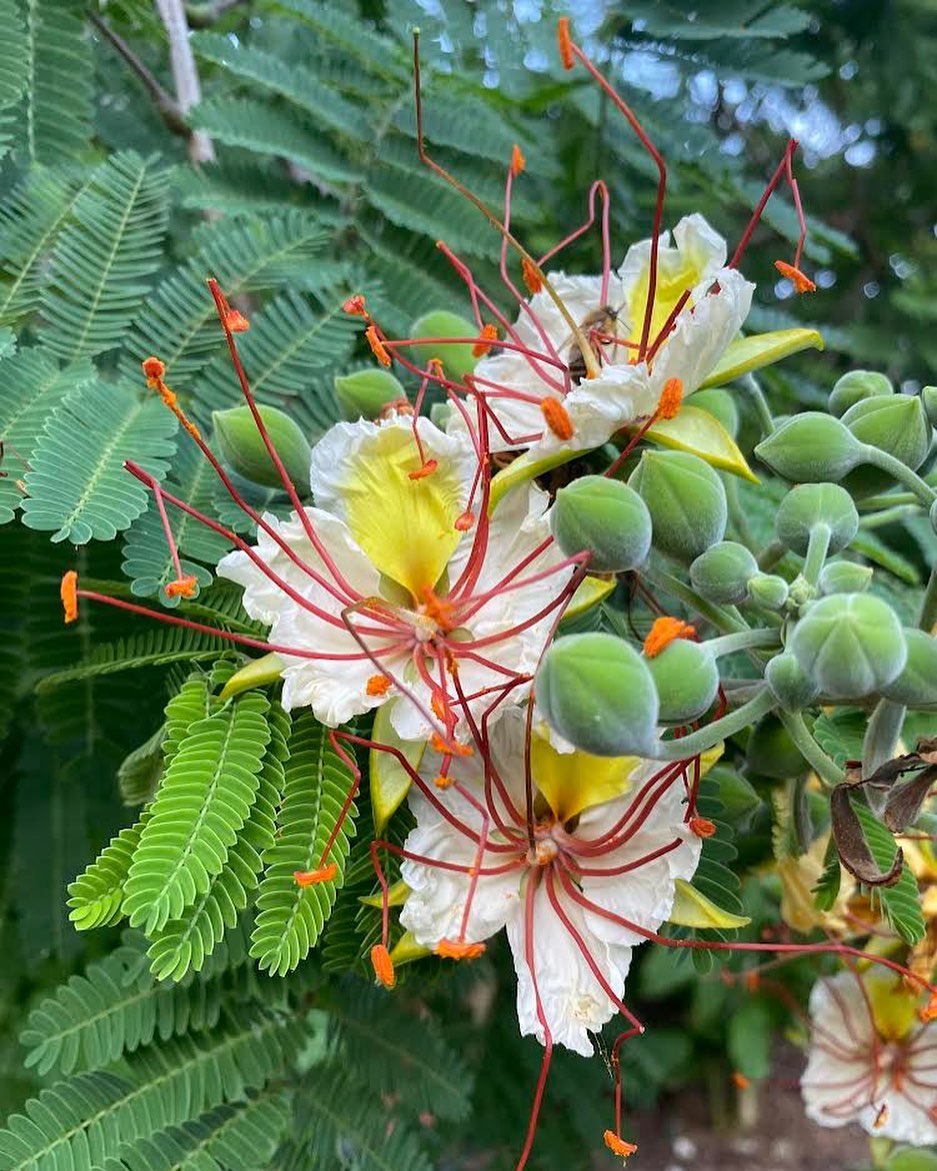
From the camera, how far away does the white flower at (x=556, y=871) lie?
0.89 metres

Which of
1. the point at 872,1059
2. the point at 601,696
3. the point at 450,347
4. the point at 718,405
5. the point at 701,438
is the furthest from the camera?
the point at 872,1059

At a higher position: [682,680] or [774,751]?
[682,680]

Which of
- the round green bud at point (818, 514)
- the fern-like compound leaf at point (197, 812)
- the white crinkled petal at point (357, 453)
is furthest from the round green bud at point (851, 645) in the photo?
the fern-like compound leaf at point (197, 812)

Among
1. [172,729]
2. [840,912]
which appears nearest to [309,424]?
[172,729]

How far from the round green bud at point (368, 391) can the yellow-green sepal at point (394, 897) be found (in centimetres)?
45

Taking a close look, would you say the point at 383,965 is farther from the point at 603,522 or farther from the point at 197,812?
the point at 603,522

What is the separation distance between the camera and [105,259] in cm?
124

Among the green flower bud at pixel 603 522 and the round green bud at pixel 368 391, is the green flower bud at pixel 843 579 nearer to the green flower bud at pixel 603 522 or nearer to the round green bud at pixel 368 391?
the green flower bud at pixel 603 522

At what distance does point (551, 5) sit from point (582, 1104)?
1.77m

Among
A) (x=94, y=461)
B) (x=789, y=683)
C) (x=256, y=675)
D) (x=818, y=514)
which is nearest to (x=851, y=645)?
(x=789, y=683)

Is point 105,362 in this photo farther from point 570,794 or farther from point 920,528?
point 920,528

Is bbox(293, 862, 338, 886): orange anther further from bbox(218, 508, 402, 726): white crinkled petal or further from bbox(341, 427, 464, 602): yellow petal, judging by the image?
bbox(341, 427, 464, 602): yellow petal

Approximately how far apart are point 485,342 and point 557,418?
0.17 m

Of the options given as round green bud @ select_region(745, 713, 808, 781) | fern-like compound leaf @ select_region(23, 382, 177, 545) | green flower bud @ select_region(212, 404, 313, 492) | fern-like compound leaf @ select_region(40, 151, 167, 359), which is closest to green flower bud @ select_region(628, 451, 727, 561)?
round green bud @ select_region(745, 713, 808, 781)
